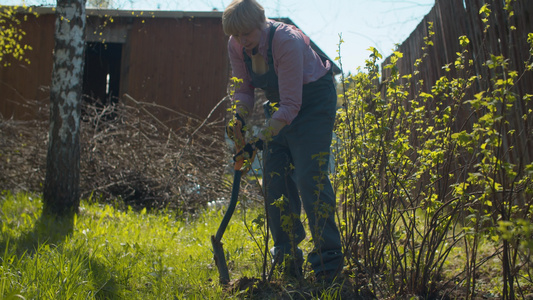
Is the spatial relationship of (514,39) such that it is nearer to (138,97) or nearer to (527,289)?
(527,289)

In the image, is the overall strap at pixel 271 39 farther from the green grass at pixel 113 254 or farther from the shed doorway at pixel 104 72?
the shed doorway at pixel 104 72

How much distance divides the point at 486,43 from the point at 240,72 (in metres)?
1.65

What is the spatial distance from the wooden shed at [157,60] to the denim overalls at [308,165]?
7.75 m

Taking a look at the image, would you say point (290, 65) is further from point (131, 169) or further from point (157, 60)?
A: point (157, 60)

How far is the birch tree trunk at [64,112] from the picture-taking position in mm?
5301

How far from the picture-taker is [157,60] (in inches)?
442

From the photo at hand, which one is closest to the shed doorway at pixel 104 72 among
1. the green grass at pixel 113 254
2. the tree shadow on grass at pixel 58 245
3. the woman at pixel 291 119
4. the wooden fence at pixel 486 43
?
the green grass at pixel 113 254

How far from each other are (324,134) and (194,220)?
120 inches

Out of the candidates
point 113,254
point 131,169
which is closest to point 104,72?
point 131,169

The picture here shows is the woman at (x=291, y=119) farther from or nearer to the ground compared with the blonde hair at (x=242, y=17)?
nearer to the ground

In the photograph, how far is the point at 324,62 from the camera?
3.36 meters

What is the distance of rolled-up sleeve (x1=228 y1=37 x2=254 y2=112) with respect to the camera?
126 inches

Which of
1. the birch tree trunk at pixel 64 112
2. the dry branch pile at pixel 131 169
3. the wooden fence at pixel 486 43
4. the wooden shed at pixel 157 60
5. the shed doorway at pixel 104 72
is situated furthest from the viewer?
the shed doorway at pixel 104 72

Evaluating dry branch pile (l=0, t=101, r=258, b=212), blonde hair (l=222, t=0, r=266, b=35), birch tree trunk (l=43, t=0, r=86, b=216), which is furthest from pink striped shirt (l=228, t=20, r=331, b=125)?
dry branch pile (l=0, t=101, r=258, b=212)
